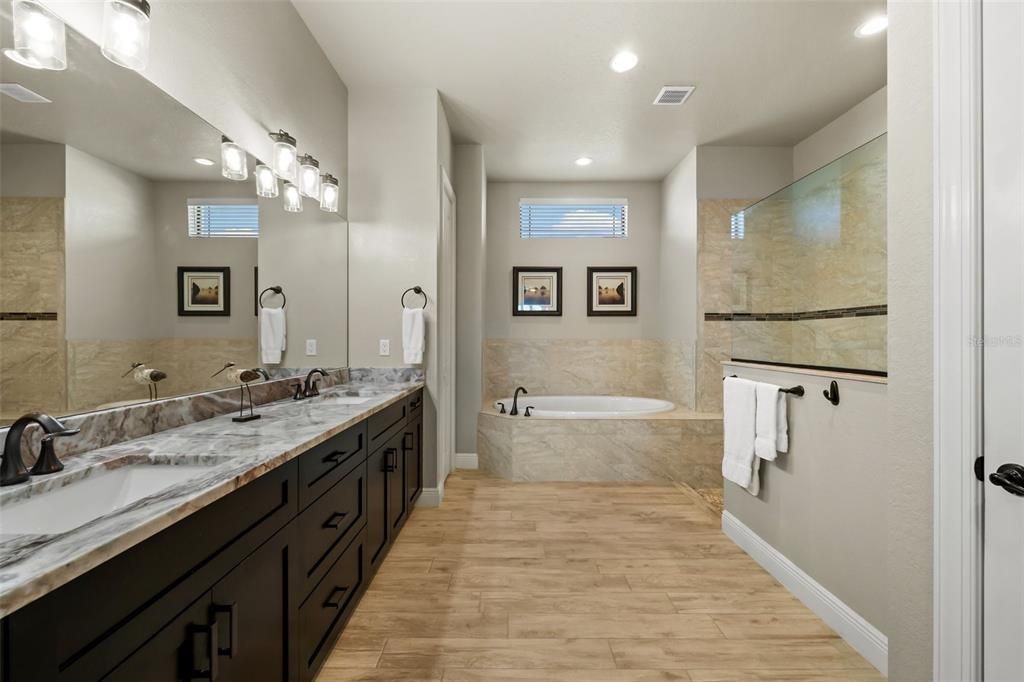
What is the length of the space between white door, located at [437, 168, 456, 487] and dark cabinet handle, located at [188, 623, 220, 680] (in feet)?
8.26

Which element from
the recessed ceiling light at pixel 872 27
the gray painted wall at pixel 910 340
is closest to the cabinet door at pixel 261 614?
the gray painted wall at pixel 910 340

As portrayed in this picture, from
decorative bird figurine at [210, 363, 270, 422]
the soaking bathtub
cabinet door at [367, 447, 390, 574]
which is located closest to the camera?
decorative bird figurine at [210, 363, 270, 422]

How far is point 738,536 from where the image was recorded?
2764 millimetres

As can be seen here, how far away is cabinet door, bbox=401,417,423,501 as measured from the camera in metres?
2.95

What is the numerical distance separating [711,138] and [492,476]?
346 cm

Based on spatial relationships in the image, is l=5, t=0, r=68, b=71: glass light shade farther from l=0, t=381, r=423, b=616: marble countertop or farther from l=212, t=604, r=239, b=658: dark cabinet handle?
l=212, t=604, r=239, b=658: dark cabinet handle

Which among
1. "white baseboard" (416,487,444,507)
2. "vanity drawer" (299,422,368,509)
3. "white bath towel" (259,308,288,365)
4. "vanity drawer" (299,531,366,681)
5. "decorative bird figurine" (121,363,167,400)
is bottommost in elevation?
"white baseboard" (416,487,444,507)

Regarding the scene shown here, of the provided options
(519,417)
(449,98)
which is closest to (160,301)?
(449,98)

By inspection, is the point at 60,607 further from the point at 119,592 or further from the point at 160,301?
the point at 160,301

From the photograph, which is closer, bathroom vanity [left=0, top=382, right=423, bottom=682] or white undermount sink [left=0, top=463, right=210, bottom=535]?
bathroom vanity [left=0, top=382, right=423, bottom=682]

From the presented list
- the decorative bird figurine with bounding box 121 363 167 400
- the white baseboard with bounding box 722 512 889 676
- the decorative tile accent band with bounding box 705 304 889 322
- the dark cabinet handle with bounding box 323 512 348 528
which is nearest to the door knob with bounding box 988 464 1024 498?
the decorative tile accent band with bounding box 705 304 889 322

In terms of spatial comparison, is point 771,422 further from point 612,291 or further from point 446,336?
point 612,291

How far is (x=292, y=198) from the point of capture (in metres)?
2.63

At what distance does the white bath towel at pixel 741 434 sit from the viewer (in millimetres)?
2482
